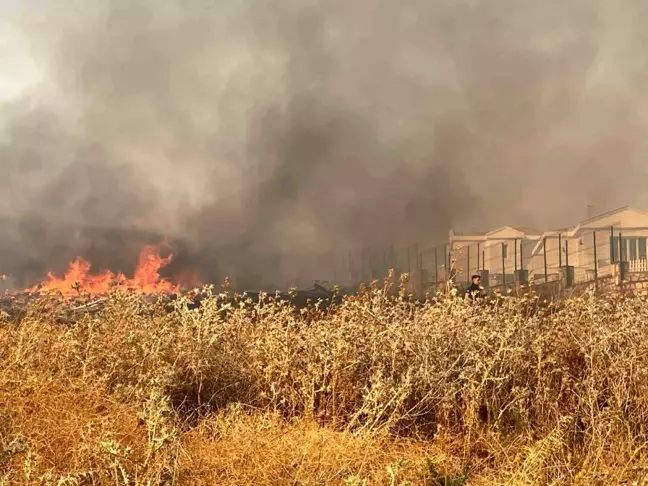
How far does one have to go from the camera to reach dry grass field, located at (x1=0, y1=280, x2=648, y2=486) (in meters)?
3.41

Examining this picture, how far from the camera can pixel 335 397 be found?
4.59m

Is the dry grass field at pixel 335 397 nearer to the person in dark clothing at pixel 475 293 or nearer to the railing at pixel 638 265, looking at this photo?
the person in dark clothing at pixel 475 293

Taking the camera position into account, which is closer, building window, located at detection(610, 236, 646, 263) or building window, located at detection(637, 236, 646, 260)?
building window, located at detection(610, 236, 646, 263)

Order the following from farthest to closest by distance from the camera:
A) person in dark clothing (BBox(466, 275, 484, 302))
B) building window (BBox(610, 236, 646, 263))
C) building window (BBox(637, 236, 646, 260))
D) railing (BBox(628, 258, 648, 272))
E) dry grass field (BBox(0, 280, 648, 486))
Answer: building window (BBox(637, 236, 646, 260)), building window (BBox(610, 236, 646, 263)), railing (BBox(628, 258, 648, 272)), person in dark clothing (BBox(466, 275, 484, 302)), dry grass field (BBox(0, 280, 648, 486))

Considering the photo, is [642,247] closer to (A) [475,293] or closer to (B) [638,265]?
(B) [638,265]

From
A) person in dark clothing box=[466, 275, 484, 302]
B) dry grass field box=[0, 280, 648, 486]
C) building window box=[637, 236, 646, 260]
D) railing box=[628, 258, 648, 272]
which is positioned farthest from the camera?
building window box=[637, 236, 646, 260]

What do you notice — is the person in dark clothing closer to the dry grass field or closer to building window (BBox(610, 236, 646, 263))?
the dry grass field

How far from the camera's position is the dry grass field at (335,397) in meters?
3.41

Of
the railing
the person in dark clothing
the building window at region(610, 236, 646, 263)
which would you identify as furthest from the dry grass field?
the building window at region(610, 236, 646, 263)

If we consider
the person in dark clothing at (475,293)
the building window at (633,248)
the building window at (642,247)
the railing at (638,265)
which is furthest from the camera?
the building window at (642,247)

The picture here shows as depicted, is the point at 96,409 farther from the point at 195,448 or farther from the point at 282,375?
the point at 282,375

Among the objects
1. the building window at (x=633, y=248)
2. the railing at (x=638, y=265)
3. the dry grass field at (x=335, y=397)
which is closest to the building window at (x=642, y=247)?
the building window at (x=633, y=248)

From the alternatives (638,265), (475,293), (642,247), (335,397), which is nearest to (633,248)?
(642,247)

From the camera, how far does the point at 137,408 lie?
12.9 ft
